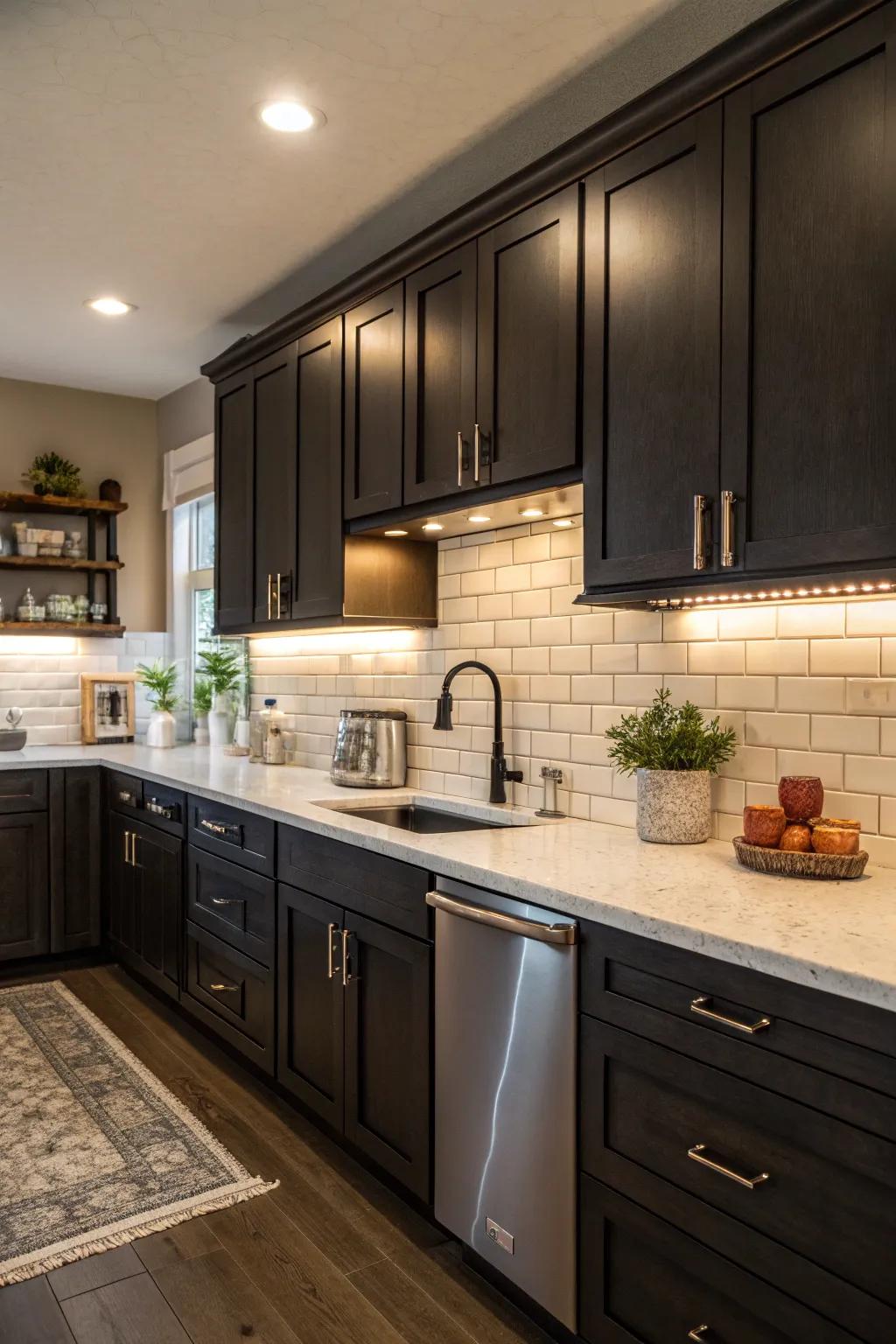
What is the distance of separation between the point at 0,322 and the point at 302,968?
3195 millimetres

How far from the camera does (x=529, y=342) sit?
7.98ft

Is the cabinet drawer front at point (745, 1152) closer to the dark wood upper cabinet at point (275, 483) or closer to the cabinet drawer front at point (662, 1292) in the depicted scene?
the cabinet drawer front at point (662, 1292)

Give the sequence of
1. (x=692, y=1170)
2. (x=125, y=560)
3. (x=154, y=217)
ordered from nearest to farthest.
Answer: (x=692, y=1170) → (x=154, y=217) → (x=125, y=560)

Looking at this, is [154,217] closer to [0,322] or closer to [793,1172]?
[0,322]

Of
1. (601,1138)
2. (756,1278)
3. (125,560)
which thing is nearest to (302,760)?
(125,560)

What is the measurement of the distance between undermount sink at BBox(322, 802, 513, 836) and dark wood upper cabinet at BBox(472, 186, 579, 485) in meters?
1.08

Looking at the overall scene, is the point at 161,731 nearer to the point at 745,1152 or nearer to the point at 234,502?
the point at 234,502

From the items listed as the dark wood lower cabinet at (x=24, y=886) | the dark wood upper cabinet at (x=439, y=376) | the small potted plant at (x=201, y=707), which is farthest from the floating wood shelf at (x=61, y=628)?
the dark wood upper cabinet at (x=439, y=376)

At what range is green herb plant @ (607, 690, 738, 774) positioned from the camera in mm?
2258

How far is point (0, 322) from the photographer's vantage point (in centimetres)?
441

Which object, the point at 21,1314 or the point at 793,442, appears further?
the point at 21,1314

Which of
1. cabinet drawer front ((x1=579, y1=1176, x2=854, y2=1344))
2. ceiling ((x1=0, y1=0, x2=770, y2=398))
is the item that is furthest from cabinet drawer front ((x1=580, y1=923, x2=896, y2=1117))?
ceiling ((x1=0, y1=0, x2=770, y2=398))

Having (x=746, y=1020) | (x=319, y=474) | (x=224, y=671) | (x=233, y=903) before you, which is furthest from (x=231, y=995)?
(x=746, y=1020)

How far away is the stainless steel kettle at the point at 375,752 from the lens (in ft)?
11.2
